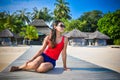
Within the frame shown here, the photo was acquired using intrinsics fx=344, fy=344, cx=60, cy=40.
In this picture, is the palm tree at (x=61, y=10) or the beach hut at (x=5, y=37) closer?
the palm tree at (x=61, y=10)

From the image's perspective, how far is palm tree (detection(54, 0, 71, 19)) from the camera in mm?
3127

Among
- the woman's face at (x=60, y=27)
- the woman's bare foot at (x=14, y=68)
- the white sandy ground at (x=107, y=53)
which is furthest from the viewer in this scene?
the white sandy ground at (x=107, y=53)

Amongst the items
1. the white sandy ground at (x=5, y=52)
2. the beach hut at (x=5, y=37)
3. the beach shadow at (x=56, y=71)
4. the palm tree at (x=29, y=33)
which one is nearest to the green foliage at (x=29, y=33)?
the palm tree at (x=29, y=33)

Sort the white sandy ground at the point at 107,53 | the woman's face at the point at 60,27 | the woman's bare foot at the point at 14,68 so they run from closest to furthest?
1. the woman's face at the point at 60,27
2. the woman's bare foot at the point at 14,68
3. the white sandy ground at the point at 107,53

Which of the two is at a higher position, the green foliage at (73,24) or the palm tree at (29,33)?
the green foliage at (73,24)

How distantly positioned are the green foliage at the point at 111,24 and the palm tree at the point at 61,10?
34cm

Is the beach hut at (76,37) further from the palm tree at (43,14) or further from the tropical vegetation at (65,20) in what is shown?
the palm tree at (43,14)

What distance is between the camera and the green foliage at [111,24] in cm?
324

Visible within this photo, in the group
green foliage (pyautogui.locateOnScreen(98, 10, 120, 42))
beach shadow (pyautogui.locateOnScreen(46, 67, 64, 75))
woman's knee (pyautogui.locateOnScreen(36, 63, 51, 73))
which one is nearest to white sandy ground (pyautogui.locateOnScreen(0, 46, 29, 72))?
woman's knee (pyautogui.locateOnScreen(36, 63, 51, 73))

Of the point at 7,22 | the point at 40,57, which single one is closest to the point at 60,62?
the point at 40,57

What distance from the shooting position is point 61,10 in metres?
3.14

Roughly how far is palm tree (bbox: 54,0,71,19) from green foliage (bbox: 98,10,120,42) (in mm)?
343

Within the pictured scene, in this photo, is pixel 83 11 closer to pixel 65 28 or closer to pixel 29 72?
pixel 65 28

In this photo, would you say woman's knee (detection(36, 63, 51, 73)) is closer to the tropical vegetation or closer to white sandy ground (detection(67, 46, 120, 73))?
the tropical vegetation
